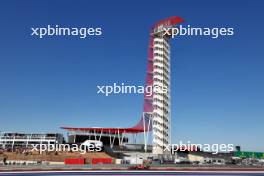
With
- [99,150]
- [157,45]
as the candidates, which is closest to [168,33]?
[157,45]

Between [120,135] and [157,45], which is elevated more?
[157,45]

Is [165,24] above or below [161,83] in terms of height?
above

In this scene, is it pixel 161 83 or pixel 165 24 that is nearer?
pixel 161 83

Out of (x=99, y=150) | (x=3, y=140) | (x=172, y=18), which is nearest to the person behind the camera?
(x=99, y=150)

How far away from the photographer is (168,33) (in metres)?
142

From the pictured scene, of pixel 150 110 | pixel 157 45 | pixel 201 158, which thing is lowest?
pixel 201 158

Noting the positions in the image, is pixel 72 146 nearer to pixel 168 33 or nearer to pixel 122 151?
pixel 122 151

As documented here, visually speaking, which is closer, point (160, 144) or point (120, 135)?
point (160, 144)

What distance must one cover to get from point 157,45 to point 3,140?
233 feet

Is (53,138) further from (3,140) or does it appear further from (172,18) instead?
(172,18)

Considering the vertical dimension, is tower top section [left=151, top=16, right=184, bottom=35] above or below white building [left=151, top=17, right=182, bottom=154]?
above

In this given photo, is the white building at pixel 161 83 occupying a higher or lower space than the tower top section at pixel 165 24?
lower

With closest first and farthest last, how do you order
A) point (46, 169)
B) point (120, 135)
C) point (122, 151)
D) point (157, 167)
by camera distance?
point (46, 169) → point (157, 167) → point (122, 151) → point (120, 135)

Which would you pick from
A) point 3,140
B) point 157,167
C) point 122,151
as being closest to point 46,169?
point 157,167
